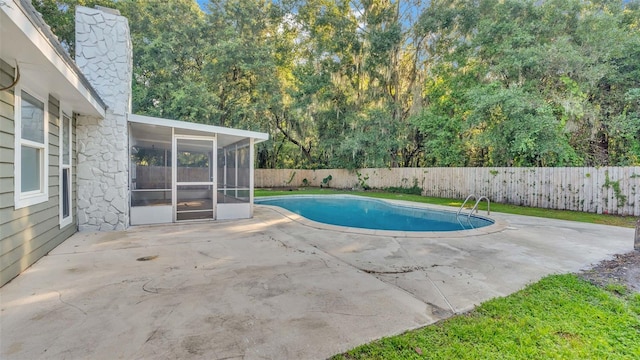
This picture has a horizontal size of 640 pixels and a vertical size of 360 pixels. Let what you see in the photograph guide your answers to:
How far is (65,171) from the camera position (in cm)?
484

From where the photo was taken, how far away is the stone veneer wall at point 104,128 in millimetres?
5371

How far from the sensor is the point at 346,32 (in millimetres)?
15727

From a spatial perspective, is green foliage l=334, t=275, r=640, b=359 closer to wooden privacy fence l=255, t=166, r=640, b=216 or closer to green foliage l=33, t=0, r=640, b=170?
wooden privacy fence l=255, t=166, r=640, b=216

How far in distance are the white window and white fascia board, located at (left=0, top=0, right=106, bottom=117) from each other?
1.07 metres

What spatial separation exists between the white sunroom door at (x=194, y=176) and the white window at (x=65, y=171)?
1779 mm

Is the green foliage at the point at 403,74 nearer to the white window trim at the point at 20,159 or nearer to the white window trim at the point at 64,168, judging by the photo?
the white window trim at the point at 64,168

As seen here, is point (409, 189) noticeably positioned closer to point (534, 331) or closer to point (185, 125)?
point (185, 125)

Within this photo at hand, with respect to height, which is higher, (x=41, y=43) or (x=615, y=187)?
(x=41, y=43)

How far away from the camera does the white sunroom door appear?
21.7 ft

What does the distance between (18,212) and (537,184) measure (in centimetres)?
1262

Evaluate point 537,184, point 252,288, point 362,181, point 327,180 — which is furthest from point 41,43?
point 327,180

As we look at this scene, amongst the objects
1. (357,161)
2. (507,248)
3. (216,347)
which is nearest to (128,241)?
(216,347)

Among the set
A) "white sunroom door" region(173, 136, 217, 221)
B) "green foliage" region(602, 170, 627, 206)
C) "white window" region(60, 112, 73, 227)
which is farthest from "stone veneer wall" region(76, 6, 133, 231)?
"green foliage" region(602, 170, 627, 206)

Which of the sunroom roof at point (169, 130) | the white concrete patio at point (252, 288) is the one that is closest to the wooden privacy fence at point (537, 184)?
the white concrete patio at point (252, 288)
